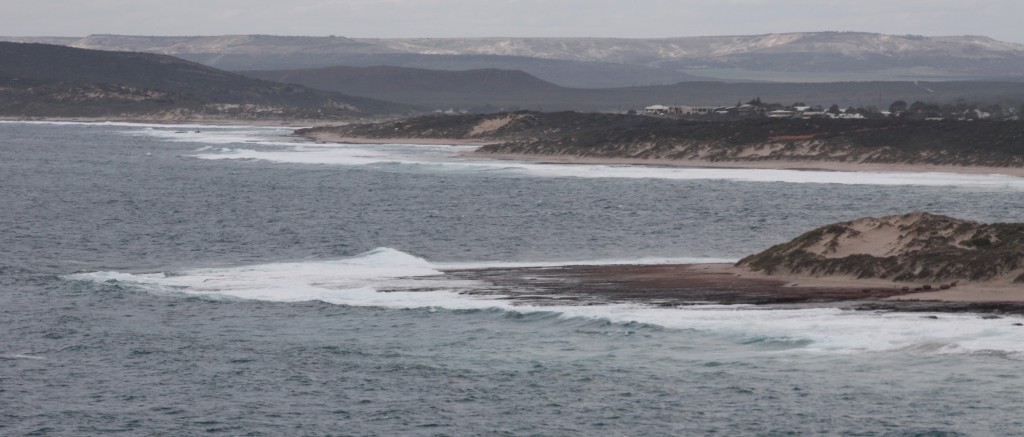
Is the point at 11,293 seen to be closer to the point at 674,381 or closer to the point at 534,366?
the point at 534,366

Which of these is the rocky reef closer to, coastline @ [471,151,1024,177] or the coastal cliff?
coastline @ [471,151,1024,177]

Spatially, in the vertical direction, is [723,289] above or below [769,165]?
above

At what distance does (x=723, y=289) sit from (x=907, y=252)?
470 centimetres

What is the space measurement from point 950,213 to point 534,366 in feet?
132

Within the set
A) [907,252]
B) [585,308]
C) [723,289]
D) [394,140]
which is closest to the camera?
[585,308]

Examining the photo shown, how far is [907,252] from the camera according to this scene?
37.8m

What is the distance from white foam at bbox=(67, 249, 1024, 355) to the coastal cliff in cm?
6269

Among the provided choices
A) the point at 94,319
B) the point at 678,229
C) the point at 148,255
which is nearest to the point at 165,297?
the point at 94,319

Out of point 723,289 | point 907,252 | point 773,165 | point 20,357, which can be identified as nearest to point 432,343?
point 20,357

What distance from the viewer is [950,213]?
213 ft

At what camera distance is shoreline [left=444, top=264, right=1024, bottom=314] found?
32.7m

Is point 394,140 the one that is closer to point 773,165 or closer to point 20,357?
point 773,165

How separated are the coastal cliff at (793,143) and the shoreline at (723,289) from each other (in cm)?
6105

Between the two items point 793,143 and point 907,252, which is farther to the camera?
point 793,143
